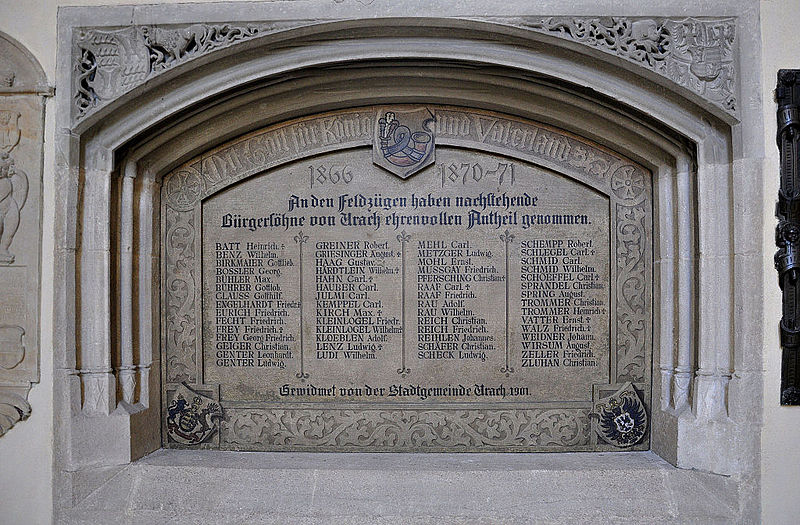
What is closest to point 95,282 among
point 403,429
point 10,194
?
point 10,194

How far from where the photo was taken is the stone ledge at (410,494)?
331 centimetres

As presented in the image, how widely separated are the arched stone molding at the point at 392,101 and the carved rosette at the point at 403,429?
0.46 m

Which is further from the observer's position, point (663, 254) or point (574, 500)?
point (663, 254)

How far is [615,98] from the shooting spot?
11.0ft

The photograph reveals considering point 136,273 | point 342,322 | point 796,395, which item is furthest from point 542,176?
point 136,273

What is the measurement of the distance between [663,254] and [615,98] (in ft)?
2.93

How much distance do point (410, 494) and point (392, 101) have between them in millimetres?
2103

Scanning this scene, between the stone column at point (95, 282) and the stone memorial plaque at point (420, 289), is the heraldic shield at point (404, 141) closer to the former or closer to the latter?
the stone memorial plaque at point (420, 289)

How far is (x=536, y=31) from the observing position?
3.22 metres

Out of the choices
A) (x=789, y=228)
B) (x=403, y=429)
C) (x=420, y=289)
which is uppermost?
(x=789, y=228)

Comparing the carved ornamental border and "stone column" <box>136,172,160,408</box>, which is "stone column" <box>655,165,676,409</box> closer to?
the carved ornamental border

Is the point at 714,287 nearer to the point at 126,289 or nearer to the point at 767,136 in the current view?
A: the point at 767,136

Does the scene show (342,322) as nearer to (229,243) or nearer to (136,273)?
(229,243)

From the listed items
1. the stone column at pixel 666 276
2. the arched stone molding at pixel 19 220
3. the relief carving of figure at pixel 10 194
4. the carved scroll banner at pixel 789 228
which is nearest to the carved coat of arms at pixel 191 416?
the arched stone molding at pixel 19 220
